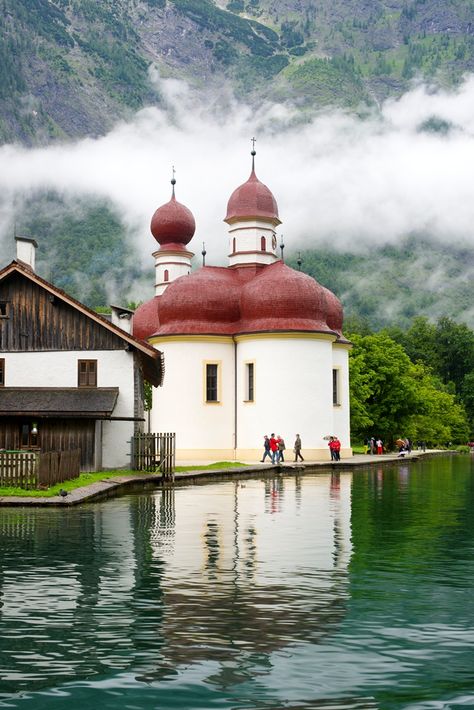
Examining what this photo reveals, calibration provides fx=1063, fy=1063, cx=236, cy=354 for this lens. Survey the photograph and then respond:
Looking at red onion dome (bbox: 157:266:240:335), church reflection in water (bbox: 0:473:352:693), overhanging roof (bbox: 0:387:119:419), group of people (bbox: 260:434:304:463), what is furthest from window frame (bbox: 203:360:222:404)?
church reflection in water (bbox: 0:473:352:693)

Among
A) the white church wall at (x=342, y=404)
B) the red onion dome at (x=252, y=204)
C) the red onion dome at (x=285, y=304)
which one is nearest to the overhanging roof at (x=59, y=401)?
the red onion dome at (x=285, y=304)

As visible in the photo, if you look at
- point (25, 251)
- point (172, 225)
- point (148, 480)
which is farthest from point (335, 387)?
point (148, 480)

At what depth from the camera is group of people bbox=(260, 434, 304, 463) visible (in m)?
52.0

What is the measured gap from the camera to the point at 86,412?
36844 millimetres

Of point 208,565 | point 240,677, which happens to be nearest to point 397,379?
point 208,565

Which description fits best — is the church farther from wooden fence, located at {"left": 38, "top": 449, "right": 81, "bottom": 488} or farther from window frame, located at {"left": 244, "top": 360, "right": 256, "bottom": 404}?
wooden fence, located at {"left": 38, "top": 449, "right": 81, "bottom": 488}

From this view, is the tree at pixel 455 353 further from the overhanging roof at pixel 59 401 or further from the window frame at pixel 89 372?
the overhanging roof at pixel 59 401

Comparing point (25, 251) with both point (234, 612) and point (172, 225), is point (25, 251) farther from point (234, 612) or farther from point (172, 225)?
point (234, 612)

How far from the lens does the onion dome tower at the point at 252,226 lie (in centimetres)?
6550

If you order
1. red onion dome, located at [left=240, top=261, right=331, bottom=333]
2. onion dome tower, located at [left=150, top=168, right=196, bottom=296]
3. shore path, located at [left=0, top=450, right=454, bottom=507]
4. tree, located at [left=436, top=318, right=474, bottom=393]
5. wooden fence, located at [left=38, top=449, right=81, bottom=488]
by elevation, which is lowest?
shore path, located at [left=0, top=450, right=454, bottom=507]

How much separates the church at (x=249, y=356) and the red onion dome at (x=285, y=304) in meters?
0.06

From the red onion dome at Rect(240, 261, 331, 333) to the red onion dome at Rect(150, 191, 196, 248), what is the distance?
61.0ft

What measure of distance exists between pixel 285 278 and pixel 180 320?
6.88 m

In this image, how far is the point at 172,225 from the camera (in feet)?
254
